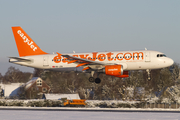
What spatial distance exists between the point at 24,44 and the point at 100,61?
592 inches

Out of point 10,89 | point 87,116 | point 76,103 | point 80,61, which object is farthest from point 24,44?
point 10,89

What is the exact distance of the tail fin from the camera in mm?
57438

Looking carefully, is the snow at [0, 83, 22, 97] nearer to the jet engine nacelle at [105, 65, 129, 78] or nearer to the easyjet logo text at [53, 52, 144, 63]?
the easyjet logo text at [53, 52, 144, 63]

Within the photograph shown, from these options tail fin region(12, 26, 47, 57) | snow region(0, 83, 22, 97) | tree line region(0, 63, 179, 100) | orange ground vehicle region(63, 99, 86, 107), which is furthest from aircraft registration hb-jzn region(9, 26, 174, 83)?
snow region(0, 83, 22, 97)

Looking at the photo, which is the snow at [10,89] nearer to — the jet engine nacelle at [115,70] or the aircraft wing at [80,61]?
the aircraft wing at [80,61]

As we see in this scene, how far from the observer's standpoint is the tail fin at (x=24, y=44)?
57438 mm

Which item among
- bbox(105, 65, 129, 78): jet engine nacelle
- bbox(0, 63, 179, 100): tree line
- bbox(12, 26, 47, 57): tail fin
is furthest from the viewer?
bbox(0, 63, 179, 100): tree line

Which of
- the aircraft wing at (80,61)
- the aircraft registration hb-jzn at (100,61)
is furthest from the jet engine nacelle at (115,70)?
the aircraft wing at (80,61)

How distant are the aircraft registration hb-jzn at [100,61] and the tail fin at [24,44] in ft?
1.92

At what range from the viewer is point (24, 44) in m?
58.1

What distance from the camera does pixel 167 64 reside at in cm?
5062

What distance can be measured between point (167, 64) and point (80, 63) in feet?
44.5

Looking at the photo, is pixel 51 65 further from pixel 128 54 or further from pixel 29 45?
pixel 128 54

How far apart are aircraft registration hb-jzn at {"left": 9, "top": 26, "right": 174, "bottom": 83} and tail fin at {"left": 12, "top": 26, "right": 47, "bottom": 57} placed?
584 millimetres
